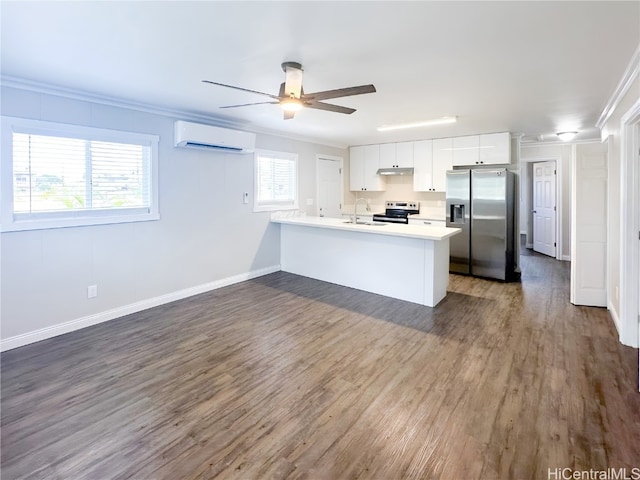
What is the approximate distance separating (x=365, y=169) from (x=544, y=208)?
4.05m

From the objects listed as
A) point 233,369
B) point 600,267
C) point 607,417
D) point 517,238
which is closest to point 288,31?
point 233,369

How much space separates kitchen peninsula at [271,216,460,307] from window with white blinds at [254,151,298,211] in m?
0.35

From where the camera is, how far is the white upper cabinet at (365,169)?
6.89m

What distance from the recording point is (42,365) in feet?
9.14

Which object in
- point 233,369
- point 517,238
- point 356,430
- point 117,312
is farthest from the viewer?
point 517,238

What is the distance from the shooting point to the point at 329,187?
22.3 ft

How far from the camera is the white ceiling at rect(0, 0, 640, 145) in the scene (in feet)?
6.29

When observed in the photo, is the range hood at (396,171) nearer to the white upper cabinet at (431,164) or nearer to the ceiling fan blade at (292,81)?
the white upper cabinet at (431,164)

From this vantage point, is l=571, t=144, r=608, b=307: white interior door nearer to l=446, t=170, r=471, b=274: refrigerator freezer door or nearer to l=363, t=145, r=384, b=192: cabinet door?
l=446, t=170, r=471, b=274: refrigerator freezer door

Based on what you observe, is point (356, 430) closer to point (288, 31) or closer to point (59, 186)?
point (288, 31)

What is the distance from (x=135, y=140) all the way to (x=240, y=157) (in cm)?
151

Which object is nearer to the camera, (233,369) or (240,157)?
(233,369)

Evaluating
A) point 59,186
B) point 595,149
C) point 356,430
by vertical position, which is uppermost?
point 595,149

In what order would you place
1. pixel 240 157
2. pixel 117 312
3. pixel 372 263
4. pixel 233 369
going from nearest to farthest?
pixel 233 369, pixel 117 312, pixel 372 263, pixel 240 157
